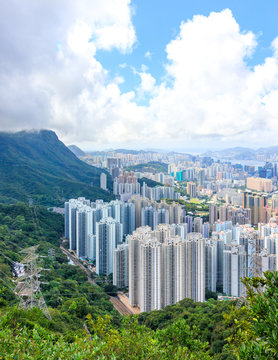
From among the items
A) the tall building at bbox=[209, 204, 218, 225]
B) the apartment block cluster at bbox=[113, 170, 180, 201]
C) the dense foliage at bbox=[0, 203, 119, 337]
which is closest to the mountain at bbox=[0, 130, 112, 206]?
the apartment block cluster at bbox=[113, 170, 180, 201]

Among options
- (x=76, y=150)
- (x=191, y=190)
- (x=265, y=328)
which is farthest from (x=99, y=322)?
(x=76, y=150)

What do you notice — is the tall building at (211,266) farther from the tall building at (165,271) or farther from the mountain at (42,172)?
the mountain at (42,172)

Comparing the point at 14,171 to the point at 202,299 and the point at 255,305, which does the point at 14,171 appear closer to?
the point at 202,299

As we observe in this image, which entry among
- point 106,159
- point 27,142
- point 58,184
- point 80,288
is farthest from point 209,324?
point 106,159

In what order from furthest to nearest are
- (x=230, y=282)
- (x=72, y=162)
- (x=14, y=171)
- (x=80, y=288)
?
1. (x=72, y=162)
2. (x=14, y=171)
3. (x=230, y=282)
4. (x=80, y=288)

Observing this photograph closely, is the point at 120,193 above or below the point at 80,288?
above

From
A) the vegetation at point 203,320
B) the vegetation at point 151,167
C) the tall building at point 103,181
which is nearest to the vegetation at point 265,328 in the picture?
the vegetation at point 203,320
